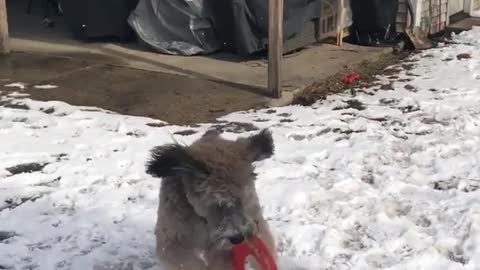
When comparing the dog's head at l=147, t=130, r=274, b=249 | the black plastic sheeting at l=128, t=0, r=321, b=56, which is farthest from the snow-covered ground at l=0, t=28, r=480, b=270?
the black plastic sheeting at l=128, t=0, r=321, b=56

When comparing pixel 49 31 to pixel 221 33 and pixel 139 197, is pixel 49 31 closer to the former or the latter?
pixel 221 33

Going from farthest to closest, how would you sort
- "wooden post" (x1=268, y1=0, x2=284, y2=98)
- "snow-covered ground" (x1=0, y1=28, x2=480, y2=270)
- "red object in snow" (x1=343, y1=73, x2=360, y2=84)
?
"red object in snow" (x1=343, y1=73, x2=360, y2=84), "wooden post" (x1=268, y1=0, x2=284, y2=98), "snow-covered ground" (x1=0, y1=28, x2=480, y2=270)

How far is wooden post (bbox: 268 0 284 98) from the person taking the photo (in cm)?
688

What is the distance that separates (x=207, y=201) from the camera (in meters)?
2.70

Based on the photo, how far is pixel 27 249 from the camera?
402 cm

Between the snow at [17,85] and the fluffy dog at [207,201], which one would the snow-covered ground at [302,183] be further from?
the fluffy dog at [207,201]

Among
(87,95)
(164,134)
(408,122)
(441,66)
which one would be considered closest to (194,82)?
(87,95)

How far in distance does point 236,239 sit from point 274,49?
454cm

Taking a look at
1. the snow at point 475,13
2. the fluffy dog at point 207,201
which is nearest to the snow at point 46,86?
the fluffy dog at point 207,201

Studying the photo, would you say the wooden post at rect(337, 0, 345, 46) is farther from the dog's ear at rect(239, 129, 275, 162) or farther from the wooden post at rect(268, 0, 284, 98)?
the dog's ear at rect(239, 129, 275, 162)

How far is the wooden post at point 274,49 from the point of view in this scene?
688cm

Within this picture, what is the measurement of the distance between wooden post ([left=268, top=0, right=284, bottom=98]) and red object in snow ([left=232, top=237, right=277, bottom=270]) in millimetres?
4160

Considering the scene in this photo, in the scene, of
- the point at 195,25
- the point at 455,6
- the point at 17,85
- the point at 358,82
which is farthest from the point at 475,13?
the point at 17,85

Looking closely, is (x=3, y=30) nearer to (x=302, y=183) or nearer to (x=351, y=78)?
(x=351, y=78)
